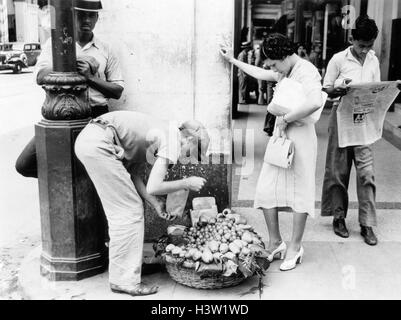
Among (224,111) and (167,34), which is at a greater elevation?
(167,34)

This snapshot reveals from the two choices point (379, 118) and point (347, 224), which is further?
point (347, 224)

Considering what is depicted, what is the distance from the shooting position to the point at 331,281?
4.06 m

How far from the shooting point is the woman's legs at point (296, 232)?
4.26m

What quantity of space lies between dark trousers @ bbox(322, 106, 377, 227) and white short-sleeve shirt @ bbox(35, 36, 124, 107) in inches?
76.3

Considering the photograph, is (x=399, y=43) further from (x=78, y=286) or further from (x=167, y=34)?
(x=78, y=286)

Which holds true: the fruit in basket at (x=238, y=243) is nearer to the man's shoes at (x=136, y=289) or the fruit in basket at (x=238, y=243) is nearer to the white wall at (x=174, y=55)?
the man's shoes at (x=136, y=289)

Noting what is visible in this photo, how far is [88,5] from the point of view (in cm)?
417

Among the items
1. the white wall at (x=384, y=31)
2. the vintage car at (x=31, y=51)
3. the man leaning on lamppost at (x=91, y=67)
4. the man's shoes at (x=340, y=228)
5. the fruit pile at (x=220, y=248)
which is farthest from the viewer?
the vintage car at (x=31, y=51)

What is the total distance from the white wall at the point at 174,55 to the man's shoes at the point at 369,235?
57.0 inches

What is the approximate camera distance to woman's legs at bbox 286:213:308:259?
168 inches

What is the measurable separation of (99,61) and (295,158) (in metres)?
1.67

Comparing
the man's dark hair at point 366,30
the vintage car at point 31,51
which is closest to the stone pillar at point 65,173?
the man's dark hair at point 366,30

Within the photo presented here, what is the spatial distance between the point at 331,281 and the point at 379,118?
63.1 inches

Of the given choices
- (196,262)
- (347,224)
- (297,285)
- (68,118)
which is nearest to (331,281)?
(297,285)
